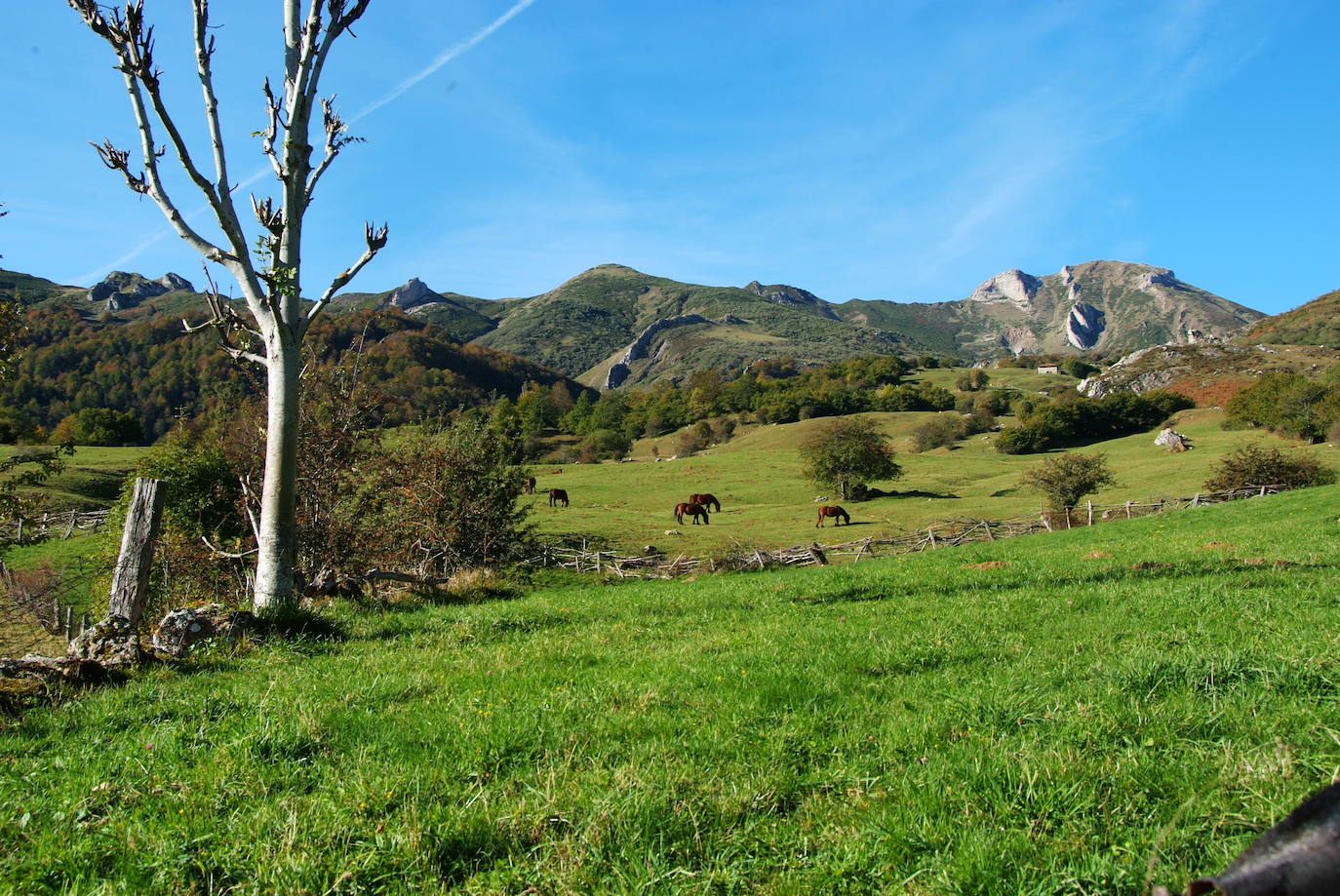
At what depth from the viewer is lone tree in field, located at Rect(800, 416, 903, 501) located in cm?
6662

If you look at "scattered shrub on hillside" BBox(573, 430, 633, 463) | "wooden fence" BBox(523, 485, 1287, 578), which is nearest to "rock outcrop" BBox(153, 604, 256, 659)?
"wooden fence" BBox(523, 485, 1287, 578)

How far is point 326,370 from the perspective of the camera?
20047mm

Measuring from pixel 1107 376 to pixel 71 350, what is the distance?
617ft

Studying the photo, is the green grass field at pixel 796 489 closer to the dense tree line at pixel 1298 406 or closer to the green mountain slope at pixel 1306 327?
the dense tree line at pixel 1298 406

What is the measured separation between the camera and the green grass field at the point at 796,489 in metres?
49.9

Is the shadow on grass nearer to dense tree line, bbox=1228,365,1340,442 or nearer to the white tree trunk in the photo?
the white tree trunk

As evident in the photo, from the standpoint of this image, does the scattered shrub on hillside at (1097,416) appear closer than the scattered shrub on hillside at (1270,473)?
No

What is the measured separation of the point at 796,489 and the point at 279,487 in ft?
209

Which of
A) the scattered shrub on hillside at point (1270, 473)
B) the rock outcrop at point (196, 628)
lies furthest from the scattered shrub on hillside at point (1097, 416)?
the rock outcrop at point (196, 628)

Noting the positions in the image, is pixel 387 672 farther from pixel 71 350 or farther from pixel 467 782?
pixel 71 350

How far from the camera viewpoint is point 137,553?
9.28 metres

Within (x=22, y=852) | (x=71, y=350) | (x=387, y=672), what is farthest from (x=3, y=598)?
(x=71, y=350)

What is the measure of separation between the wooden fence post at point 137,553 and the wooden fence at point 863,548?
22396 mm

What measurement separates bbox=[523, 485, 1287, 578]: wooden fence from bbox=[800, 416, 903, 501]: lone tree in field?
17429 mm
